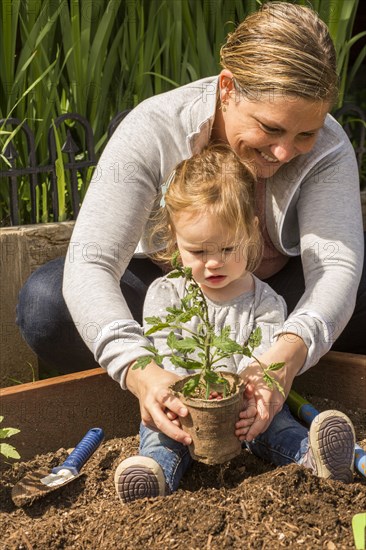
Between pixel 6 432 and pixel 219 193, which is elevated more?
pixel 219 193

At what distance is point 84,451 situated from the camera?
233 centimetres

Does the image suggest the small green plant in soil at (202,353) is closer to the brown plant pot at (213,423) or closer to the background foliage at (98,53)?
the brown plant pot at (213,423)

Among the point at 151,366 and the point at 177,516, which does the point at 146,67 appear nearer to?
the point at 151,366

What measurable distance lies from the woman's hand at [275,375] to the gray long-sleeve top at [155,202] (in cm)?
4

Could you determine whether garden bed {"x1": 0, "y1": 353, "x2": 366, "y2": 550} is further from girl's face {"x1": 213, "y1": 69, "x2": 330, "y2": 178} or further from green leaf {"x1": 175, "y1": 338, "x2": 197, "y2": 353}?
girl's face {"x1": 213, "y1": 69, "x2": 330, "y2": 178}

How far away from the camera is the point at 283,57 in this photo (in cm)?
223

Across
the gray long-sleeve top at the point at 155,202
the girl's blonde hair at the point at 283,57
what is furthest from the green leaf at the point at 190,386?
the girl's blonde hair at the point at 283,57

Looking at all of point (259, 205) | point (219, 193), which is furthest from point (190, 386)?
point (259, 205)

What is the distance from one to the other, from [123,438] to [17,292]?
31.5 inches

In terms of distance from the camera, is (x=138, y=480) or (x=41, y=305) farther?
(x=41, y=305)

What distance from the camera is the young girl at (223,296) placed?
2.07 metres

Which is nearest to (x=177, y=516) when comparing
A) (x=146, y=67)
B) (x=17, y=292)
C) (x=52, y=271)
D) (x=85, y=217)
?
(x=85, y=217)

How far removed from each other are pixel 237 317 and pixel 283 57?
718 millimetres

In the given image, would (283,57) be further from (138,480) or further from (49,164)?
(49,164)
